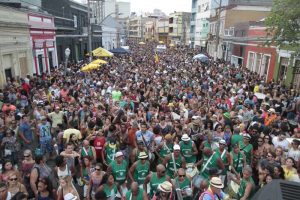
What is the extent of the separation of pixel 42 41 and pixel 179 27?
74.8 meters

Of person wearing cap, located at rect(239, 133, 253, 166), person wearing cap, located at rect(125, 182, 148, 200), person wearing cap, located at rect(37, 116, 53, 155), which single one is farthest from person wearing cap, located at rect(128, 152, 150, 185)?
person wearing cap, located at rect(37, 116, 53, 155)

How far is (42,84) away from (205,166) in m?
12.0

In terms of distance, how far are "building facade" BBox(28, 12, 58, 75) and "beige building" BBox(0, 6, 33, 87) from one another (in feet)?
3.30

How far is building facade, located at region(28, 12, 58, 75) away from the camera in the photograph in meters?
20.0

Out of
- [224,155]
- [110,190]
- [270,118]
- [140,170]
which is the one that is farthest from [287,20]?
[110,190]

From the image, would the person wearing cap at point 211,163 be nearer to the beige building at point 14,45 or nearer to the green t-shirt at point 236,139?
the green t-shirt at point 236,139

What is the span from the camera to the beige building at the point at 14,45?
49.5 ft

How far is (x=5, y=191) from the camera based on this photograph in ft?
14.1

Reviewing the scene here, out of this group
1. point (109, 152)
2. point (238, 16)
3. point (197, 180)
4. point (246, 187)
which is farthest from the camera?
point (238, 16)

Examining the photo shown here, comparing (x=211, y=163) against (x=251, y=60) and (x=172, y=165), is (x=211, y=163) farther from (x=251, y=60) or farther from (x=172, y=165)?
(x=251, y=60)

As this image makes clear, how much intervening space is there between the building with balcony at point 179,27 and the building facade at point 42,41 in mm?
61288

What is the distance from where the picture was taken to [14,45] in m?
16.5

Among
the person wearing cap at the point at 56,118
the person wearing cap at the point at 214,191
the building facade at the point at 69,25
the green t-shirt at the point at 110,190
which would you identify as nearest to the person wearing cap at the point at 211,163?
the person wearing cap at the point at 214,191

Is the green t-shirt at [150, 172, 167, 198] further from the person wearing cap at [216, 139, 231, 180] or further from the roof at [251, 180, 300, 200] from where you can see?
the roof at [251, 180, 300, 200]
